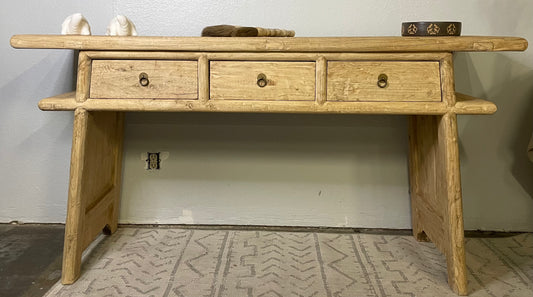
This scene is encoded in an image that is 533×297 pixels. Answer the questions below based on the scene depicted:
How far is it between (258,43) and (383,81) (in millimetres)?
446

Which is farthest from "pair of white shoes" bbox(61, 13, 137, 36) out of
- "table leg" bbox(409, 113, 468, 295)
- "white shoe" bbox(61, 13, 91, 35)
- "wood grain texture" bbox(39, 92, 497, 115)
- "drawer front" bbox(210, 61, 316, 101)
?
"table leg" bbox(409, 113, 468, 295)

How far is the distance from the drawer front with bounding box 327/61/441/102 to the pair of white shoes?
74cm

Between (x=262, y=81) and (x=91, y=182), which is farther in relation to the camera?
(x=91, y=182)

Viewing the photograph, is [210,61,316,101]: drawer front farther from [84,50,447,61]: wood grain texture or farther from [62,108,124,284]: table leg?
[62,108,124,284]: table leg

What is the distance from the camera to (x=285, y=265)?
1814mm

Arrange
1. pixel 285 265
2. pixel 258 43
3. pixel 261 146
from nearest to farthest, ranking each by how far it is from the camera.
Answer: pixel 258 43
pixel 285 265
pixel 261 146

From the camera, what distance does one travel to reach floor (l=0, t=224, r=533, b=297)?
1.62 metres

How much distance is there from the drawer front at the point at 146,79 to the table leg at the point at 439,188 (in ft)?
2.91

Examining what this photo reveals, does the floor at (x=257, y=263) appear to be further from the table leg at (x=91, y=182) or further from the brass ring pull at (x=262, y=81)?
the brass ring pull at (x=262, y=81)

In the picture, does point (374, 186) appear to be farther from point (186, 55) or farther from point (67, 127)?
point (67, 127)

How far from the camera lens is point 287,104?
162 centimetres

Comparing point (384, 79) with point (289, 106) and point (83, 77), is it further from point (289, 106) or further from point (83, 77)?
point (83, 77)

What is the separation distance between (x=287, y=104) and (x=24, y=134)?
1.36m

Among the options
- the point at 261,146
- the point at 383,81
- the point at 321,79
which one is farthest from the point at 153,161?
the point at 383,81
